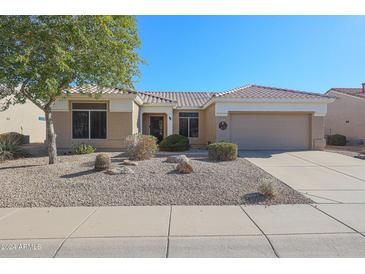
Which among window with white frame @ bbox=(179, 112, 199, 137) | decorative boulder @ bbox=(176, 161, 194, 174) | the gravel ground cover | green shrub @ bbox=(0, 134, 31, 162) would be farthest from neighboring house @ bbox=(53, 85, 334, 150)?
decorative boulder @ bbox=(176, 161, 194, 174)

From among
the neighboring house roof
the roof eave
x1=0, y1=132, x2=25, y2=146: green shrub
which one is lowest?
x1=0, y1=132, x2=25, y2=146: green shrub

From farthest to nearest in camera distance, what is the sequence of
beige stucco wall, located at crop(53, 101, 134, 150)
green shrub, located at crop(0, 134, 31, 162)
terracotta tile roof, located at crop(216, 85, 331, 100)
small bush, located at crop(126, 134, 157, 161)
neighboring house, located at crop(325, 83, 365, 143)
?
neighboring house, located at crop(325, 83, 365, 143), terracotta tile roof, located at crop(216, 85, 331, 100), beige stucco wall, located at crop(53, 101, 134, 150), green shrub, located at crop(0, 134, 31, 162), small bush, located at crop(126, 134, 157, 161)

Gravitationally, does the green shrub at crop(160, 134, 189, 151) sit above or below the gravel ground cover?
above

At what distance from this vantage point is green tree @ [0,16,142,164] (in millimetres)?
7934

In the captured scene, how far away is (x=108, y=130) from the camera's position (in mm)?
14852

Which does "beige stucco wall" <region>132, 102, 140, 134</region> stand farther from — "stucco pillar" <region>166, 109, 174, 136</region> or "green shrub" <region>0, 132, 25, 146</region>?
"green shrub" <region>0, 132, 25, 146</region>

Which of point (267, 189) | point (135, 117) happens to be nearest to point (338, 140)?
point (135, 117)

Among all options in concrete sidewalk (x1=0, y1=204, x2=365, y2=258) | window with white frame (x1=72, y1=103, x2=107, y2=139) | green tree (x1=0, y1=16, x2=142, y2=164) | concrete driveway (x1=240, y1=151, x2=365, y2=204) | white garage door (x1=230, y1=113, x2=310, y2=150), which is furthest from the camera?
white garage door (x1=230, y1=113, x2=310, y2=150)

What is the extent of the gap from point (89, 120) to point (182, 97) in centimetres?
1001

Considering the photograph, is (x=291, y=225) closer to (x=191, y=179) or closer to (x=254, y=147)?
(x=191, y=179)

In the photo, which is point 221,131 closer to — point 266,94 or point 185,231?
point 266,94

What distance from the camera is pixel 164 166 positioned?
363 inches

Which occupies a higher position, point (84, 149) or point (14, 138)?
point (14, 138)

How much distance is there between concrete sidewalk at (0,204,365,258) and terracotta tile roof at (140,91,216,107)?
1271cm
